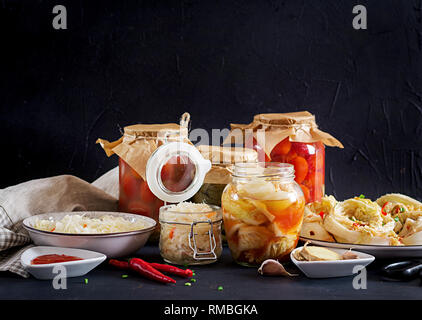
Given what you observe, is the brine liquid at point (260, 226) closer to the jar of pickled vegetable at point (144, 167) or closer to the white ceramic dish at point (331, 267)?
the white ceramic dish at point (331, 267)

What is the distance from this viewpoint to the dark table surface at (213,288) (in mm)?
1051

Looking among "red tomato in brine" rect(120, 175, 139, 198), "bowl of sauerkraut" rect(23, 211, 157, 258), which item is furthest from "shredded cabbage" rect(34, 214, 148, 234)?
"red tomato in brine" rect(120, 175, 139, 198)

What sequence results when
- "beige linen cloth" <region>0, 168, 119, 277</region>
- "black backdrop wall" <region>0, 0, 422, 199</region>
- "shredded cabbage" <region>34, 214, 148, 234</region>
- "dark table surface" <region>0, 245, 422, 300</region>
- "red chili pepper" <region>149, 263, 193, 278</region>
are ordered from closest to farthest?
"dark table surface" <region>0, 245, 422, 300</region> < "red chili pepper" <region>149, 263, 193, 278</region> < "shredded cabbage" <region>34, 214, 148, 234</region> < "beige linen cloth" <region>0, 168, 119, 277</region> < "black backdrop wall" <region>0, 0, 422, 199</region>

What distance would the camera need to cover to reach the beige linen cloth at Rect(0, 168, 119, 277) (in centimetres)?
139

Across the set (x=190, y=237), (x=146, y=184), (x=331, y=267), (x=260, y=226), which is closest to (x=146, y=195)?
(x=146, y=184)

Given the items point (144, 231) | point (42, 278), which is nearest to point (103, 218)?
point (144, 231)

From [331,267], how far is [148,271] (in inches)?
15.4

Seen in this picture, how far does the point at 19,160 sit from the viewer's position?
201cm

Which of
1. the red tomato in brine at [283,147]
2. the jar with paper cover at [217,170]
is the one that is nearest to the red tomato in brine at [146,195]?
the jar with paper cover at [217,170]

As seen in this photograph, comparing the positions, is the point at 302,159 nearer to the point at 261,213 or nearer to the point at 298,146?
the point at 298,146

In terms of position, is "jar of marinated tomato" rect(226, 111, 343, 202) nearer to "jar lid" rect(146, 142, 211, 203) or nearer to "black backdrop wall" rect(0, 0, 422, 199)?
"jar lid" rect(146, 142, 211, 203)

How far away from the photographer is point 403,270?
1.15 m

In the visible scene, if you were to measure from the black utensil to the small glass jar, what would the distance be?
39 cm
